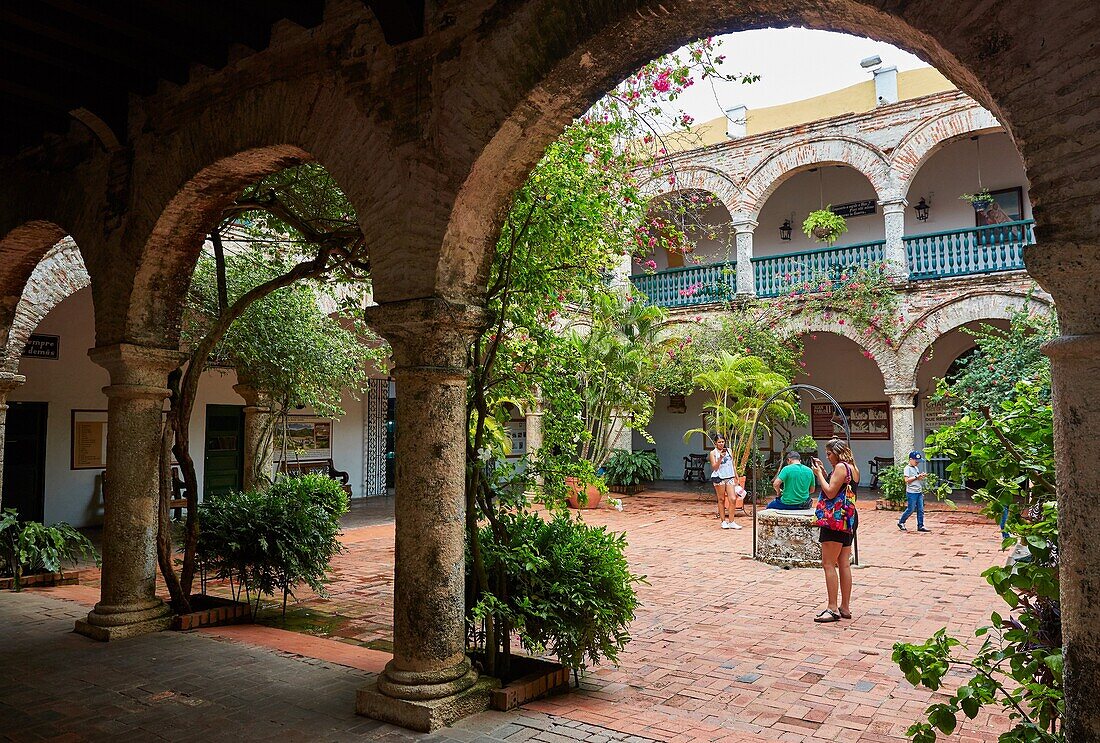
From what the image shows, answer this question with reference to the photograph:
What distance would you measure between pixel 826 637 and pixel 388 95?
489cm

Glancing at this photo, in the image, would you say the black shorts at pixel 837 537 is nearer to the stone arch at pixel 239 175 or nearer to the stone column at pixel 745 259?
the stone arch at pixel 239 175

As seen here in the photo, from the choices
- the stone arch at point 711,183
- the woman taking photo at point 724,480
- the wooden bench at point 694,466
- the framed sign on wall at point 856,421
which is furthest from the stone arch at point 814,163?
the wooden bench at point 694,466

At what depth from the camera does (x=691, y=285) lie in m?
17.7

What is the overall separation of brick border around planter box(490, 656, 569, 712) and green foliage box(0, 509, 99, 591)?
5720 millimetres

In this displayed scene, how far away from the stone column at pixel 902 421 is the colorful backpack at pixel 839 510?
9.42m

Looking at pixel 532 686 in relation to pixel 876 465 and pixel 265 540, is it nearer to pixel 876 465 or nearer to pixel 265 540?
pixel 265 540

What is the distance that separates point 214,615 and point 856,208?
1624 cm

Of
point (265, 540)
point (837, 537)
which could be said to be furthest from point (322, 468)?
point (837, 537)

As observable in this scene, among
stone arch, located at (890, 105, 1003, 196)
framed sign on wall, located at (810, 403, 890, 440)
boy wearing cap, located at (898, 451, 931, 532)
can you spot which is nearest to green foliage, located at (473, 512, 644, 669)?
boy wearing cap, located at (898, 451, 931, 532)

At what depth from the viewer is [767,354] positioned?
15.7 metres

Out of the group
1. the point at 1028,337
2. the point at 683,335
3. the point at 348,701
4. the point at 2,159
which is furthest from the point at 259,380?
the point at 1028,337

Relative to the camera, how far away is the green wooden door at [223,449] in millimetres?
13617

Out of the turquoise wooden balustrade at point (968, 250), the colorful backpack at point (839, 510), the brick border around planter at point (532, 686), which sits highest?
the turquoise wooden balustrade at point (968, 250)

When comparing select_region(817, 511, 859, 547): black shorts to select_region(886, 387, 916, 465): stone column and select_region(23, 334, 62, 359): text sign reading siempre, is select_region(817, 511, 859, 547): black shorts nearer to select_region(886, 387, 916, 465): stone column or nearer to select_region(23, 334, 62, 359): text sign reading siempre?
select_region(886, 387, 916, 465): stone column
